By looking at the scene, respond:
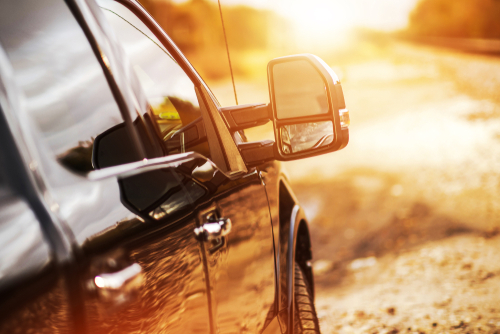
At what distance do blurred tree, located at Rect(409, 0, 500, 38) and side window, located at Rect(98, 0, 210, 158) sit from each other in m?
57.9

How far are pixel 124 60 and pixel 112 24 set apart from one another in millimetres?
138

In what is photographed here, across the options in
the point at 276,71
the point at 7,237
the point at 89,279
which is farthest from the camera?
the point at 276,71

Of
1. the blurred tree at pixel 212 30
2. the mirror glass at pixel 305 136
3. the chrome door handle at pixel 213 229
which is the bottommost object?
the blurred tree at pixel 212 30

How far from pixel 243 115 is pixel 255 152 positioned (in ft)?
0.58

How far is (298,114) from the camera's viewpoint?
2215mm

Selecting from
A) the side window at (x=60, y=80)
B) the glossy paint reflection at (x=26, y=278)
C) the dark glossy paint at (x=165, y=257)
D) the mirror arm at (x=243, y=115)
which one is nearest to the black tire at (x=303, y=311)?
the dark glossy paint at (x=165, y=257)

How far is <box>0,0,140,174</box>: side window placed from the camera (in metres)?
1.22

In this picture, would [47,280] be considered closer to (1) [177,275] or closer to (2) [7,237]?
(2) [7,237]

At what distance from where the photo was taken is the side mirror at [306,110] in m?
2.18

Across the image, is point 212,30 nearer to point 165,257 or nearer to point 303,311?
point 303,311

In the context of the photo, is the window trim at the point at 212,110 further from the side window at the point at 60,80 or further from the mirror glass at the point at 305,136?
the side window at the point at 60,80

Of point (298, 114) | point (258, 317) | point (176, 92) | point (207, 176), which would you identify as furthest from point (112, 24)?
point (258, 317)

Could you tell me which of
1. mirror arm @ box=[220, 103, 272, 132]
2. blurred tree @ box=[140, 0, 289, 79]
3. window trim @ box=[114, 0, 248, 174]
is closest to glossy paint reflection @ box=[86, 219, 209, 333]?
window trim @ box=[114, 0, 248, 174]

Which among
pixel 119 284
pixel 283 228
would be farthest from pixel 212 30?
pixel 119 284
